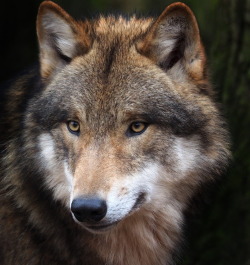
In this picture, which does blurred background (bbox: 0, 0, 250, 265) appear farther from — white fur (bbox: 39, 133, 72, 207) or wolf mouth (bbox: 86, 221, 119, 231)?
wolf mouth (bbox: 86, 221, 119, 231)

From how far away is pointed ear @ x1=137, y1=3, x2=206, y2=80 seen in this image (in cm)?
443

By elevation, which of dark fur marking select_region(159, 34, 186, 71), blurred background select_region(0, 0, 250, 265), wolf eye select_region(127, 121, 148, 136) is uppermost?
dark fur marking select_region(159, 34, 186, 71)

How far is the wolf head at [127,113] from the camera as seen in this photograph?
4.34 metres

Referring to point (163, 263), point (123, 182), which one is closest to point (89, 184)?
point (123, 182)

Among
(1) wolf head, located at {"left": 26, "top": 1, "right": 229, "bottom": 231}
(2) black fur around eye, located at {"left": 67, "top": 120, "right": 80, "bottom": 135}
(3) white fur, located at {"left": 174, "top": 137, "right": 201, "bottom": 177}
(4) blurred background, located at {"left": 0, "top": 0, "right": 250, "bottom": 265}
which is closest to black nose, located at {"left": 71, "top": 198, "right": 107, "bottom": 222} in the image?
(1) wolf head, located at {"left": 26, "top": 1, "right": 229, "bottom": 231}

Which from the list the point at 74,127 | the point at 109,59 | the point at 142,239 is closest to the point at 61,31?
the point at 109,59

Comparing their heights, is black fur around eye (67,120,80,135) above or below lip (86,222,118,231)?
above

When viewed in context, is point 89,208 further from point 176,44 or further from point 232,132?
point 232,132

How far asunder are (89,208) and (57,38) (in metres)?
1.61

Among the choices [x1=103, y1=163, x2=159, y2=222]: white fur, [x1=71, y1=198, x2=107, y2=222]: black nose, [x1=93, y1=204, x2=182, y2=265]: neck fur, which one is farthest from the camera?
[x1=93, y1=204, x2=182, y2=265]: neck fur

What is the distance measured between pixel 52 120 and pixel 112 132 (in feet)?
1.89

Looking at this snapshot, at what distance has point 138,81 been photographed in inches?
179

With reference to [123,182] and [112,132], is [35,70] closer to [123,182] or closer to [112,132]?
[112,132]

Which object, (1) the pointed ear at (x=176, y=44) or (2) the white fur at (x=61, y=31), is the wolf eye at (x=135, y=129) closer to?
(1) the pointed ear at (x=176, y=44)
